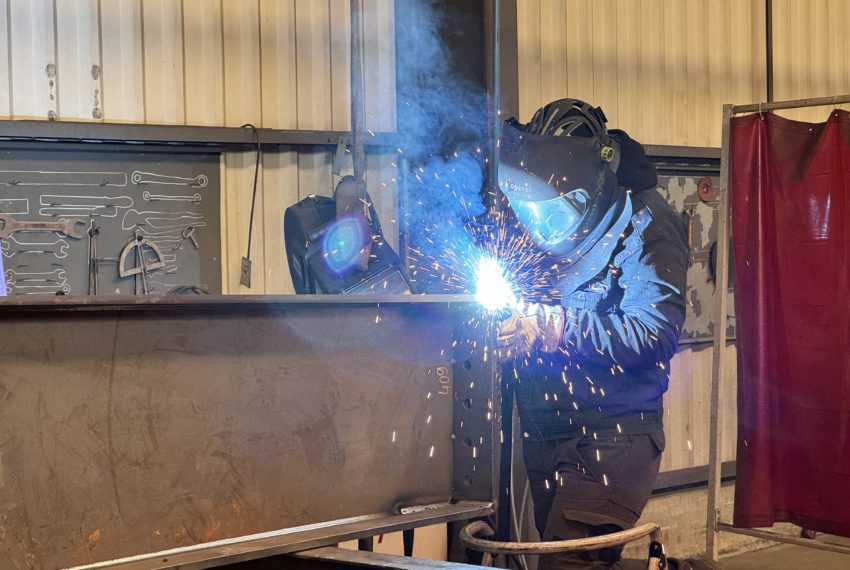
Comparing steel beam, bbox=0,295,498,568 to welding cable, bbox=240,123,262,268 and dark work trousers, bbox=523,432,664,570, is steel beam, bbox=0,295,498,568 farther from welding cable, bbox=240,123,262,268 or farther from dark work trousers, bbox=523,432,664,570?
welding cable, bbox=240,123,262,268

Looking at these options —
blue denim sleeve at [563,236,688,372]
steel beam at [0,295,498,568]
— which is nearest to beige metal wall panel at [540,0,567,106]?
blue denim sleeve at [563,236,688,372]

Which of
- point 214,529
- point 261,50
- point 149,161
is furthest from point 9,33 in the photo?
point 214,529

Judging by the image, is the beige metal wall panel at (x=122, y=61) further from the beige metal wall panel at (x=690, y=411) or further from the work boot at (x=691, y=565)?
the beige metal wall panel at (x=690, y=411)

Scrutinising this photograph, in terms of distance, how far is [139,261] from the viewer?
125 inches

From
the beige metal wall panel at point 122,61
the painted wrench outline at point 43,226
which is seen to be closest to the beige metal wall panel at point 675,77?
the beige metal wall panel at point 122,61

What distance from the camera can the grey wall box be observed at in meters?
3.03

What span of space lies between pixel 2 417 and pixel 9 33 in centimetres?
204

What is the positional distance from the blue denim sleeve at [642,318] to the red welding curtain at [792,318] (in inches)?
20.8

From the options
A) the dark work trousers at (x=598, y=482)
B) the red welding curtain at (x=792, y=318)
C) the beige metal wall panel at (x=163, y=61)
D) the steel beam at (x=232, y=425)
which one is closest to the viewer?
the steel beam at (x=232, y=425)

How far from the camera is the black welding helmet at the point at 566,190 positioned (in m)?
2.48

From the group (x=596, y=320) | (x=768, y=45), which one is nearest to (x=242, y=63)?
(x=596, y=320)

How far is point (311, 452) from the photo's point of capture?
1654 mm

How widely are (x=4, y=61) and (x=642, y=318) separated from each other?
7.20ft

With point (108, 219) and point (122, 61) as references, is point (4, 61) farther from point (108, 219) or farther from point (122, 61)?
point (108, 219)
